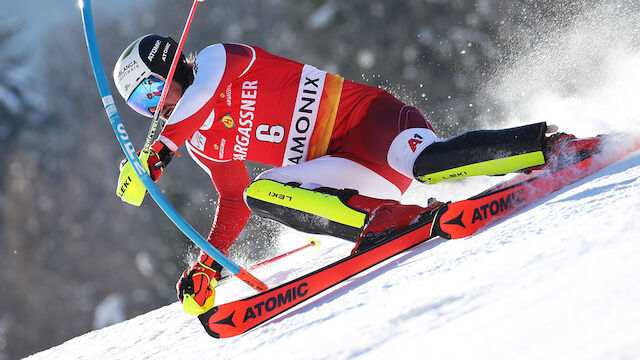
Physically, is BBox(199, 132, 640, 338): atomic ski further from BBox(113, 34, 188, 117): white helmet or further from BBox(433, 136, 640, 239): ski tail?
BBox(113, 34, 188, 117): white helmet

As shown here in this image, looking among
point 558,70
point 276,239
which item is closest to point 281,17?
point 558,70

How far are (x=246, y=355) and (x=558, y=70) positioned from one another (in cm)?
515

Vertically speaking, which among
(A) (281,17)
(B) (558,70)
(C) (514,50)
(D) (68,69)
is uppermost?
(C) (514,50)

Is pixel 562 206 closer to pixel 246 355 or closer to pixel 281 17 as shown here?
pixel 246 355

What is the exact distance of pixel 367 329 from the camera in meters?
1.25

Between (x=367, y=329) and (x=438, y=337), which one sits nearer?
(x=438, y=337)

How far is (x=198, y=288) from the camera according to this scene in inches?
92.7

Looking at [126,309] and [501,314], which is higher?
[501,314]

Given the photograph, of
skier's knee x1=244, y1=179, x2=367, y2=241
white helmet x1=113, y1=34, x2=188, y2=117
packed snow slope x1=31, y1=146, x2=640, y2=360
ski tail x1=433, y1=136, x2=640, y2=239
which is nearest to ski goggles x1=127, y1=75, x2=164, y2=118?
white helmet x1=113, y1=34, x2=188, y2=117

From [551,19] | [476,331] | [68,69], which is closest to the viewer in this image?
[476,331]

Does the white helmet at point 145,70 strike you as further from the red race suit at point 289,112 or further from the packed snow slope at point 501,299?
the packed snow slope at point 501,299

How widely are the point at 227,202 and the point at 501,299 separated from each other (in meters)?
1.84

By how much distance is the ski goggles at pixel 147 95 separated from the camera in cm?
232

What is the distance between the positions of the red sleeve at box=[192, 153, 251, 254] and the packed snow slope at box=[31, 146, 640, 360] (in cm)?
72
